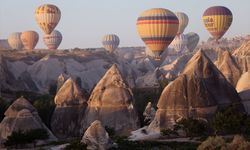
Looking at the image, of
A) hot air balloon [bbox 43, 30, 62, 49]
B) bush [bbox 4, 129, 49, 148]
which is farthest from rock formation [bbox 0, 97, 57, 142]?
hot air balloon [bbox 43, 30, 62, 49]

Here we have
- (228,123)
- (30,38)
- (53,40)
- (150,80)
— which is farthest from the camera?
(53,40)

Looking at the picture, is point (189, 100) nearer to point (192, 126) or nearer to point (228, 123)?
point (192, 126)

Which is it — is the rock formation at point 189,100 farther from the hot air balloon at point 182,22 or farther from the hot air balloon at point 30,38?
the hot air balloon at point 182,22

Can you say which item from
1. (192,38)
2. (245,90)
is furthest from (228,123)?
(192,38)

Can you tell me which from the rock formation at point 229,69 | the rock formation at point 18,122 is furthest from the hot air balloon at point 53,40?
the rock formation at point 18,122

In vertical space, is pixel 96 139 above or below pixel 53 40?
below

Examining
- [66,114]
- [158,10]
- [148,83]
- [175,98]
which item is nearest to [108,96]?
[66,114]

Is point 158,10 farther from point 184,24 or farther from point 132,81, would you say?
point 184,24
